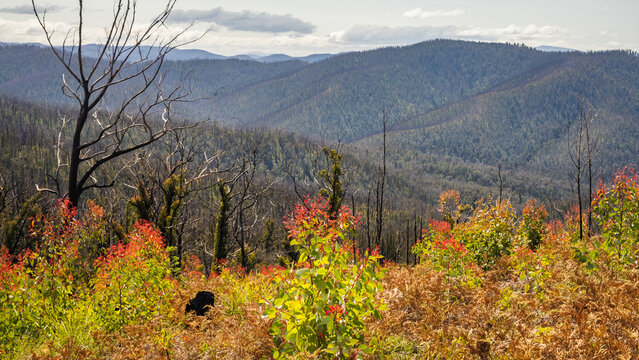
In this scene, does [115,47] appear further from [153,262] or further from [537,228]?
[537,228]

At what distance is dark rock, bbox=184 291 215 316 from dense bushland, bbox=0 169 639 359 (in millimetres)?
189

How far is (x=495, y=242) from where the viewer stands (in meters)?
8.47

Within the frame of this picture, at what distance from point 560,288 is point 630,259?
1.25 m

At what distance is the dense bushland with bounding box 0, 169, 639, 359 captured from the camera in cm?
394

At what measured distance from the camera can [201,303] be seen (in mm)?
7344

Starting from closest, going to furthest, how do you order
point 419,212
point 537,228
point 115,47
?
point 115,47, point 537,228, point 419,212

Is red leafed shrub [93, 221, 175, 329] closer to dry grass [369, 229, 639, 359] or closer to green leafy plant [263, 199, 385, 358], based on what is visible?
green leafy plant [263, 199, 385, 358]

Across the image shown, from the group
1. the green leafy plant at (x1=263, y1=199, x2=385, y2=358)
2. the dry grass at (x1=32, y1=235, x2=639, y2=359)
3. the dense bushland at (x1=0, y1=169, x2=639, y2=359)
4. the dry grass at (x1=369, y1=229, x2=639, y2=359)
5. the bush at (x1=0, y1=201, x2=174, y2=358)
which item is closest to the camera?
the green leafy plant at (x1=263, y1=199, x2=385, y2=358)

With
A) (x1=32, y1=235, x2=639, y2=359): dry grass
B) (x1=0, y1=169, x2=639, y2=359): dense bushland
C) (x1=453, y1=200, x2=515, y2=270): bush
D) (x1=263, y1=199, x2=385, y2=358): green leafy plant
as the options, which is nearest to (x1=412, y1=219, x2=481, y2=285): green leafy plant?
(x1=0, y1=169, x2=639, y2=359): dense bushland

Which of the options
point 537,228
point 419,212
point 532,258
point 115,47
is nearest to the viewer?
point 532,258

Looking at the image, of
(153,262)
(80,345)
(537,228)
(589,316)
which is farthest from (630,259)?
(80,345)

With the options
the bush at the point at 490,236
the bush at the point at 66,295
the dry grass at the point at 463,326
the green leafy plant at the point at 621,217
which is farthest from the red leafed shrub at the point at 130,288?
the green leafy plant at the point at 621,217

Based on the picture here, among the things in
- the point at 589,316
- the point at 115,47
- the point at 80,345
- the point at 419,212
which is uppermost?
the point at 115,47

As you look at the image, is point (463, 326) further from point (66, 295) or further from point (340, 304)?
point (66, 295)
